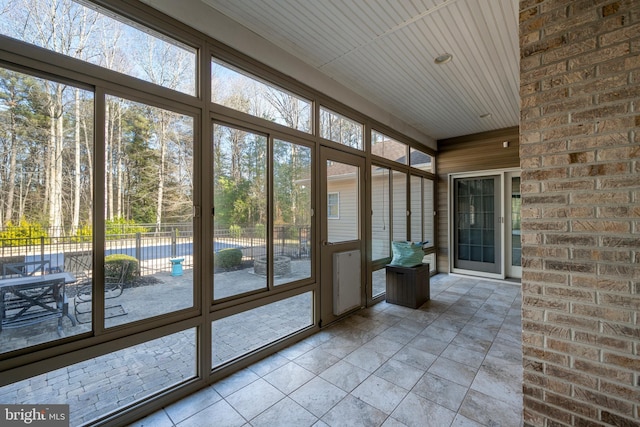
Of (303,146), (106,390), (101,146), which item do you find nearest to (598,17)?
(303,146)

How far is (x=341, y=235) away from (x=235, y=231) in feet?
5.25

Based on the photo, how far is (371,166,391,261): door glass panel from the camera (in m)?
4.22

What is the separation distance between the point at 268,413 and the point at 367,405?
2.35 feet

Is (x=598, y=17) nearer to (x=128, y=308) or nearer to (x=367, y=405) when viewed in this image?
(x=367, y=405)

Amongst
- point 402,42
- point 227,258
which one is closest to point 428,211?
point 402,42

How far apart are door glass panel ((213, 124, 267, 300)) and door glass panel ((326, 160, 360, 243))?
1022 millimetres

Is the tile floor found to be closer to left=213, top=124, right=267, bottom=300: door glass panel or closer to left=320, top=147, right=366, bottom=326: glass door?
left=320, top=147, right=366, bottom=326: glass door

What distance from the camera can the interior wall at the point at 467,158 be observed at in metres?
5.38

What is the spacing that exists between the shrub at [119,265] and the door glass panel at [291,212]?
124 cm

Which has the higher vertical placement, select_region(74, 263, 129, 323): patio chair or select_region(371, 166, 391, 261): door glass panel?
select_region(371, 166, 391, 261): door glass panel

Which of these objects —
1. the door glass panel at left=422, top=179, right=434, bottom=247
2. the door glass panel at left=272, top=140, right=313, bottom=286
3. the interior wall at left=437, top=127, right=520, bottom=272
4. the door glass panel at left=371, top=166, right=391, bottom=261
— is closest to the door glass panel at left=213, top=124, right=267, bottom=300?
the door glass panel at left=272, top=140, right=313, bottom=286

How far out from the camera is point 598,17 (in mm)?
1303

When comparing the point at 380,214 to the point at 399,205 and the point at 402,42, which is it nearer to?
the point at 399,205

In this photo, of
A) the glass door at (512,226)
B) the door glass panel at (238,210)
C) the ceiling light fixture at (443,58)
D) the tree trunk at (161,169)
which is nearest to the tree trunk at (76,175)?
the tree trunk at (161,169)
